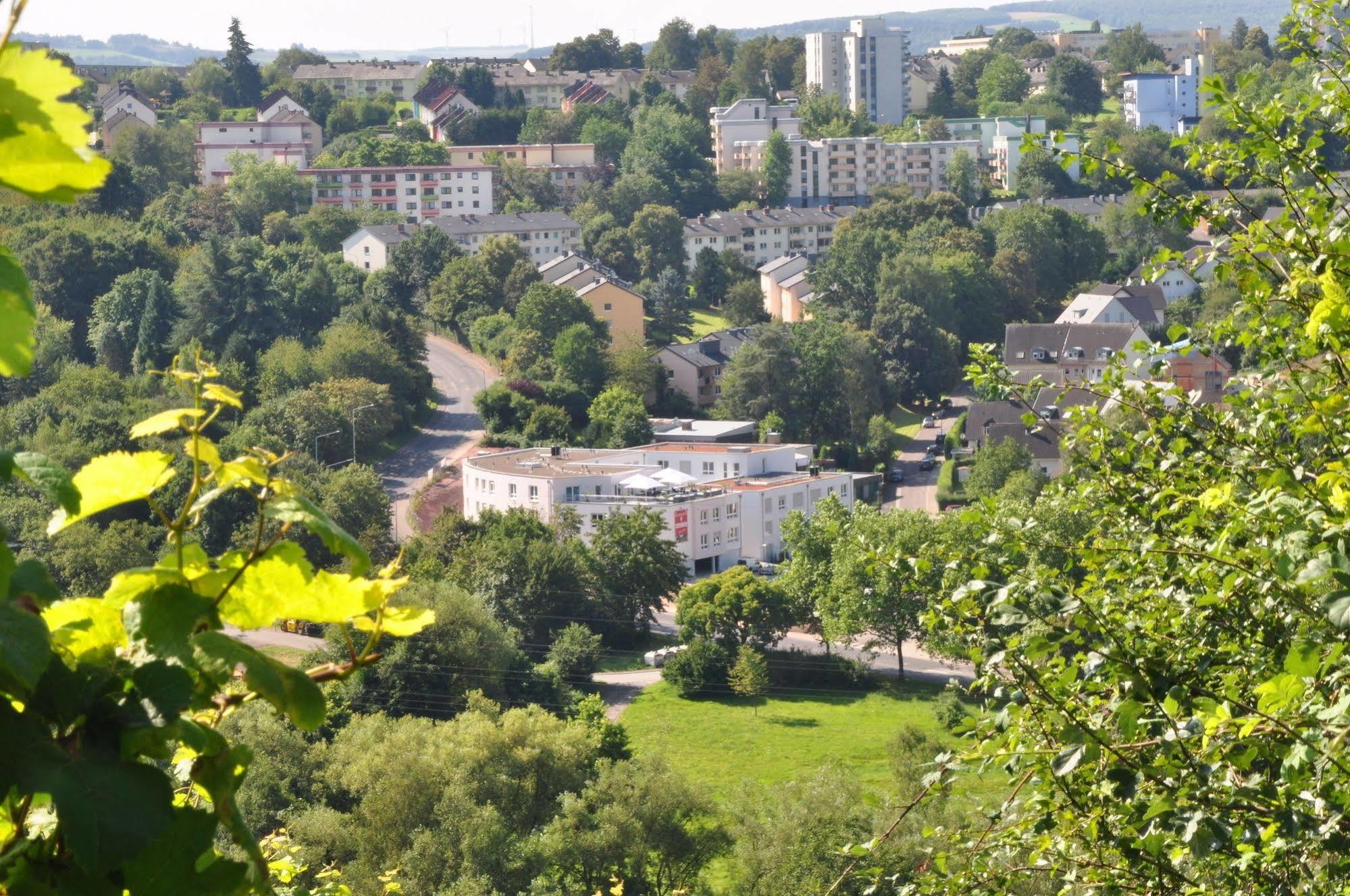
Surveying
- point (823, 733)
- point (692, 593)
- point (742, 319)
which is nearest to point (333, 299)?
point (742, 319)

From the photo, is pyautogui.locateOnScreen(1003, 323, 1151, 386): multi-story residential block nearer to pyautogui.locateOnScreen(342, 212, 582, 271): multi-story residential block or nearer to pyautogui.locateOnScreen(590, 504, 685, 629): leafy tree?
pyautogui.locateOnScreen(342, 212, 582, 271): multi-story residential block

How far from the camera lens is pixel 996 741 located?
9.50 feet

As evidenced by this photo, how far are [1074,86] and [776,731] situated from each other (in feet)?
200

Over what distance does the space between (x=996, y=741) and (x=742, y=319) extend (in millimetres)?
43720

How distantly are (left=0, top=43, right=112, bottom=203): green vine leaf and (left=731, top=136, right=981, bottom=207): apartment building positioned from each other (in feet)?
202

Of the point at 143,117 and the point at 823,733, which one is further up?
the point at 143,117

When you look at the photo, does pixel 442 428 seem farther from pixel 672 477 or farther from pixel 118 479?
pixel 118 479

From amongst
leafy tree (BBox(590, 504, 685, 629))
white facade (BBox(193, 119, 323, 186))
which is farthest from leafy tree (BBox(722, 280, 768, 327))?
leafy tree (BBox(590, 504, 685, 629))

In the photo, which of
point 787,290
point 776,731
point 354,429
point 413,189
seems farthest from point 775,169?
point 776,731

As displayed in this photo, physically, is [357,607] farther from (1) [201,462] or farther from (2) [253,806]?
(2) [253,806]

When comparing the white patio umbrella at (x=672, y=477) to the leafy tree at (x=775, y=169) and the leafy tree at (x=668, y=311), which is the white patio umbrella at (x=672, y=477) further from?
the leafy tree at (x=775, y=169)

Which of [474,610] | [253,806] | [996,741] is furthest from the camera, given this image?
[474,610]

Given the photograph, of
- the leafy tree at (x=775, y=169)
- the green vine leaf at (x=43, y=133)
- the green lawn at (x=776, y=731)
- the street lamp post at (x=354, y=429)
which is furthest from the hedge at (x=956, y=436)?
the green vine leaf at (x=43, y=133)

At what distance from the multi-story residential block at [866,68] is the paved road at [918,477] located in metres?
42.3
